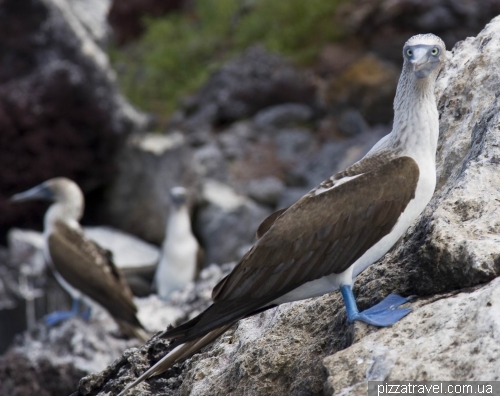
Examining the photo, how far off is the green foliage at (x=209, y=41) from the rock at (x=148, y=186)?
6016mm

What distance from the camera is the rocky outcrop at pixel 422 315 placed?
2.65 metres

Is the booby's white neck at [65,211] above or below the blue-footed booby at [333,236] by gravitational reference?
above

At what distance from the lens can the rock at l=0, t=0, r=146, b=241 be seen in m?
13.5

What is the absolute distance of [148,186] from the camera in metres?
13.5

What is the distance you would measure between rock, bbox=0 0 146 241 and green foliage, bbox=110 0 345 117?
5.86 m

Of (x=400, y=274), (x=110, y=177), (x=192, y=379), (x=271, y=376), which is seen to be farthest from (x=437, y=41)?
(x=110, y=177)

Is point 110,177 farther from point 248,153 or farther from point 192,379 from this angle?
point 192,379

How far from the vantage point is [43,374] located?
674 centimetres

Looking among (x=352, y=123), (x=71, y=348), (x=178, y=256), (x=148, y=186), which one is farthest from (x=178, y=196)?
(x=352, y=123)

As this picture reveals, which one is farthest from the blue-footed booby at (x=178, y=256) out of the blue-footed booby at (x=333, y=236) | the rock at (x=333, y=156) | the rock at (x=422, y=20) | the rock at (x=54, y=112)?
the blue-footed booby at (x=333, y=236)

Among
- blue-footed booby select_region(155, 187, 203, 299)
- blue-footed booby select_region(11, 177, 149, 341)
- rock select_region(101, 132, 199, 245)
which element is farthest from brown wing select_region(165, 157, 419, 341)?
rock select_region(101, 132, 199, 245)

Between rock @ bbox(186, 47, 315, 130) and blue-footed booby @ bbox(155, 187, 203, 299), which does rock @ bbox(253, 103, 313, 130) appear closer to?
rock @ bbox(186, 47, 315, 130)

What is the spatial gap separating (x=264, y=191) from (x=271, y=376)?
1097 cm

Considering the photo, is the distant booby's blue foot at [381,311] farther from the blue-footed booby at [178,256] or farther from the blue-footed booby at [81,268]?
the blue-footed booby at [178,256]
